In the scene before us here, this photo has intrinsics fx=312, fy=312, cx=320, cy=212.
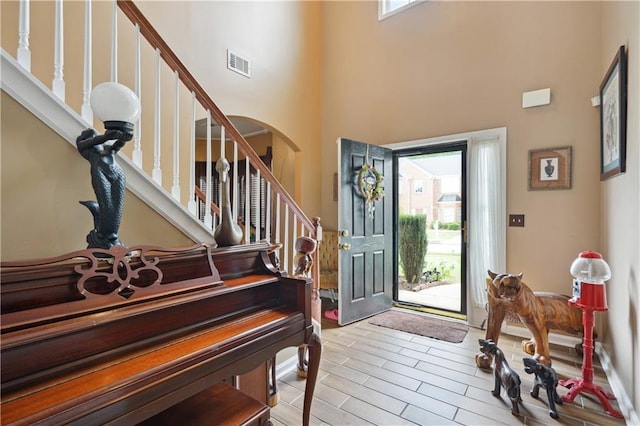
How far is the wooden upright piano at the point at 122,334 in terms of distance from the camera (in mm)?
844

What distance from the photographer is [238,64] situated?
3703mm

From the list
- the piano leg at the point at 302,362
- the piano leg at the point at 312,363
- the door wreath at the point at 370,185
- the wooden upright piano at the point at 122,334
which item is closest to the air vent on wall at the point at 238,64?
the door wreath at the point at 370,185

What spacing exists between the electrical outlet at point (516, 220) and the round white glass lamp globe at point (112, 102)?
3528mm

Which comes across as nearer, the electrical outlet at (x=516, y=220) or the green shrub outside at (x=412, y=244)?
the electrical outlet at (x=516, y=220)

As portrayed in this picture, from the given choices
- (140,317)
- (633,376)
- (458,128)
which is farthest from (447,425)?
(458,128)

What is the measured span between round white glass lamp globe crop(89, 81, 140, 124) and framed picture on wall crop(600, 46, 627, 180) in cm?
288

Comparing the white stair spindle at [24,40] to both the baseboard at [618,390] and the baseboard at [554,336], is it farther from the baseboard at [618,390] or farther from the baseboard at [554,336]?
the baseboard at [554,336]

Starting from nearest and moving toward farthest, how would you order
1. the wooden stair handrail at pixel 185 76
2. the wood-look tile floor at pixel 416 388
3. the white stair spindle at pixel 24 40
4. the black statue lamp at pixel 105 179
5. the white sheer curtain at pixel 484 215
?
the black statue lamp at pixel 105 179
the white stair spindle at pixel 24 40
the wooden stair handrail at pixel 185 76
the wood-look tile floor at pixel 416 388
the white sheer curtain at pixel 484 215

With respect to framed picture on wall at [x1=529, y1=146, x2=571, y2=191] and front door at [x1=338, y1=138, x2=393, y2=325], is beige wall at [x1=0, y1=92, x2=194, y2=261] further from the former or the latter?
framed picture on wall at [x1=529, y1=146, x2=571, y2=191]

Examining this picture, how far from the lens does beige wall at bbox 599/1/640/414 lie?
1839 mm

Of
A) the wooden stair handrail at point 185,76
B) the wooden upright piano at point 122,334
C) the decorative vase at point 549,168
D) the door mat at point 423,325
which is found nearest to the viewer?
the wooden upright piano at point 122,334

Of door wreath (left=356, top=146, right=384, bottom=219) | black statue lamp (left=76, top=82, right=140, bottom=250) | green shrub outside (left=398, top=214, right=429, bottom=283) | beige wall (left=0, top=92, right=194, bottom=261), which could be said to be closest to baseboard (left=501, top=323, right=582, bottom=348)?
green shrub outside (left=398, top=214, right=429, bottom=283)

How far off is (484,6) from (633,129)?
243 centimetres

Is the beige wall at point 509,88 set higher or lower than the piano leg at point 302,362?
higher
